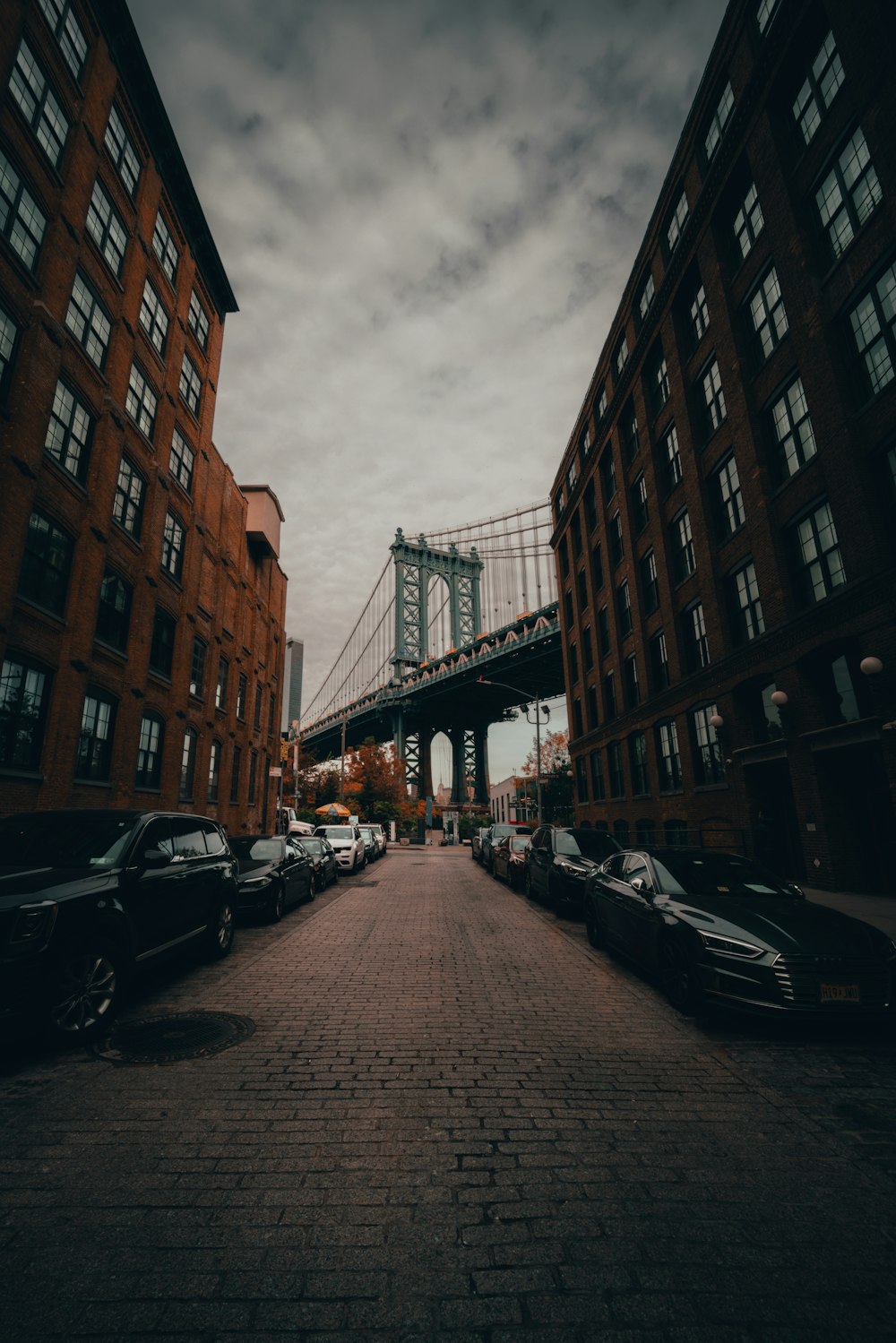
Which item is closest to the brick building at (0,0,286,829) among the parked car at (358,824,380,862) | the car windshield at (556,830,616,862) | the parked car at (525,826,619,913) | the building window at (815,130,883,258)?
the parked car at (358,824,380,862)

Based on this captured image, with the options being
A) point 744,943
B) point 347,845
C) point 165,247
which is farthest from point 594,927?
point 165,247

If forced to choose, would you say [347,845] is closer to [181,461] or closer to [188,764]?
[188,764]

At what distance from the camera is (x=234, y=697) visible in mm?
28016

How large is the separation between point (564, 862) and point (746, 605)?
34.3 feet

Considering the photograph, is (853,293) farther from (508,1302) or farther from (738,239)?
(508,1302)

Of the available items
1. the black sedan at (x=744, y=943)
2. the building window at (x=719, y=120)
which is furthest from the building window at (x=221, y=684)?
the building window at (x=719, y=120)

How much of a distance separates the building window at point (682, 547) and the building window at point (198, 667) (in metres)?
17.6

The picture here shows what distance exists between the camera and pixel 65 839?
6.29 meters

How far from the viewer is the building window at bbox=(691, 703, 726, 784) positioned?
66.9 ft

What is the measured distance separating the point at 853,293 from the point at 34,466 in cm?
1811

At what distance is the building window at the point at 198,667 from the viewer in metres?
23.7

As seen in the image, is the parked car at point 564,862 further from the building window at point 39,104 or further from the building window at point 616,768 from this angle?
the building window at point 39,104

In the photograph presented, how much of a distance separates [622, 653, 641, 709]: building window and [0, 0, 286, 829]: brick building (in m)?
17.1

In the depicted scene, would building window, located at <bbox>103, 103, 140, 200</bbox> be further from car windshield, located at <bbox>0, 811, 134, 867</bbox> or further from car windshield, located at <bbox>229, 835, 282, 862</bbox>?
car windshield, located at <bbox>0, 811, 134, 867</bbox>
